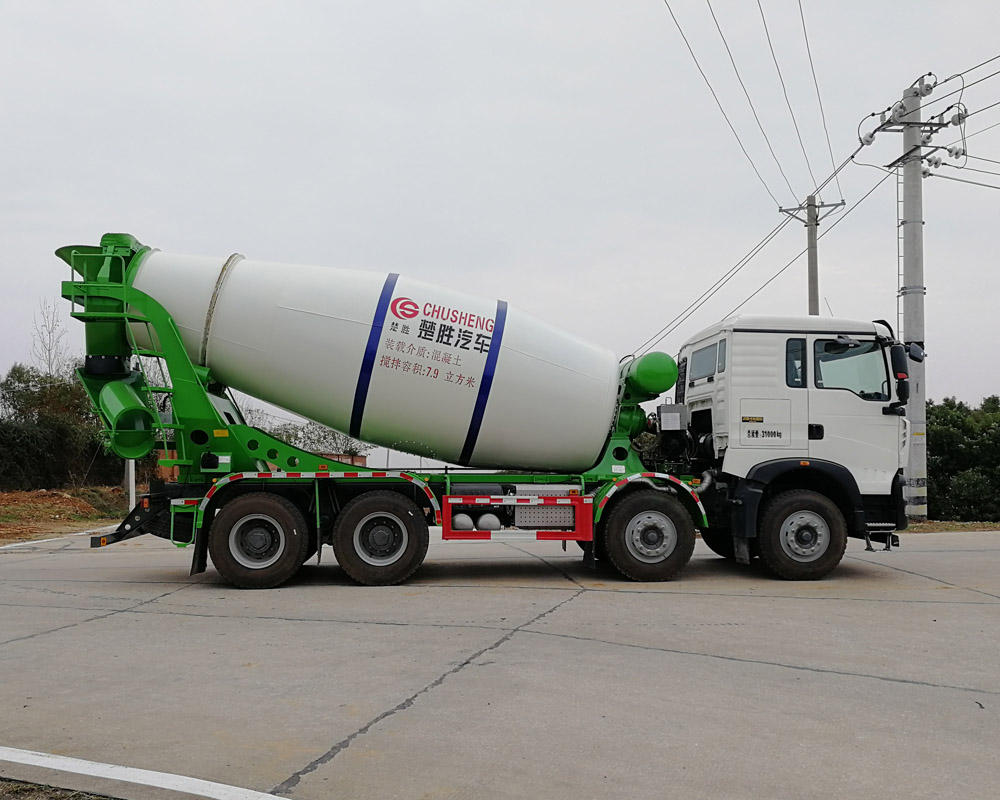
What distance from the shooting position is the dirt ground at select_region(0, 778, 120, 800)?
3.87 meters

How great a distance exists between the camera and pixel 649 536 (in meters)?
10.0

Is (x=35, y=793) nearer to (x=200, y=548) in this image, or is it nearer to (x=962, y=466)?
(x=200, y=548)

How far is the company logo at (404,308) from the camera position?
9.66 meters

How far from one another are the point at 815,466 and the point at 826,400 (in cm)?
79

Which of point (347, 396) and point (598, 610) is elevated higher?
point (347, 396)

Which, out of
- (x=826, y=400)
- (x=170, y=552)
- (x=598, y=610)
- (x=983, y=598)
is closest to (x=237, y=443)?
(x=598, y=610)

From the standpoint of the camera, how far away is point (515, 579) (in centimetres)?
1041

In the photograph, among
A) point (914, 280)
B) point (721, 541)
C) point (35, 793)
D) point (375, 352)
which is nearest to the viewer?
point (35, 793)

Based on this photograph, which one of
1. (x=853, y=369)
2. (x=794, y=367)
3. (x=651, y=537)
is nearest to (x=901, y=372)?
(x=853, y=369)

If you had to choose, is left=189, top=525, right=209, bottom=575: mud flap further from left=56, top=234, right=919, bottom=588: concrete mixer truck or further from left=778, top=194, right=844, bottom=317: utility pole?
left=778, top=194, right=844, bottom=317: utility pole

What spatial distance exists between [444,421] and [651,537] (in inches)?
107

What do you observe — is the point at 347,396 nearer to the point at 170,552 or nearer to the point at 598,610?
the point at 598,610

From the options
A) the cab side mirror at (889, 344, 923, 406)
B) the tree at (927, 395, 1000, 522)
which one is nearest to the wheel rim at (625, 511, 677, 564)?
the cab side mirror at (889, 344, 923, 406)

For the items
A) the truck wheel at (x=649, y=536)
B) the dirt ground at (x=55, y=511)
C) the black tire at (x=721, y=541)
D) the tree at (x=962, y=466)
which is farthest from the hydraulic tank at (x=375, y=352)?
the tree at (x=962, y=466)
